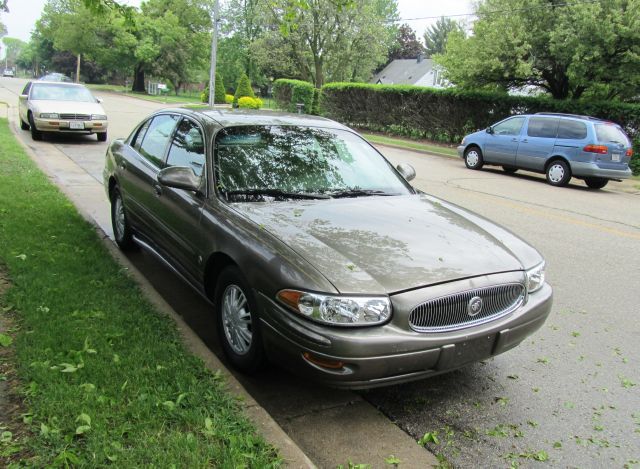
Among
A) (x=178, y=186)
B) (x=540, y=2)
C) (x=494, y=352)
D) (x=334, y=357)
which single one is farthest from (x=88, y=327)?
(x=540, y=2)

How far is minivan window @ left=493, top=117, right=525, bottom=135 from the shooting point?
1532cm

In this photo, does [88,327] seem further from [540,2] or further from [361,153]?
[540,2]

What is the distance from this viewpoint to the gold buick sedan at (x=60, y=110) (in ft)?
46.7

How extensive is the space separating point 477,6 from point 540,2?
3128 mm

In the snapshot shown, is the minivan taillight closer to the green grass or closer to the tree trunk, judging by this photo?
the green grass

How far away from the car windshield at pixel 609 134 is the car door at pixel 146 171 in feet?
38.5

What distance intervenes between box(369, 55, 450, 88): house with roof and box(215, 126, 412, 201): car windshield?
207 ft

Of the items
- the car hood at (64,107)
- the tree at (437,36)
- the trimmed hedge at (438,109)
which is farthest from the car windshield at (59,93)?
the tree at (437,36)

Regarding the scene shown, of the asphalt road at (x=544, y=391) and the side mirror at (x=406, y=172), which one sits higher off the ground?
the side mirror at (x=406, y=172)

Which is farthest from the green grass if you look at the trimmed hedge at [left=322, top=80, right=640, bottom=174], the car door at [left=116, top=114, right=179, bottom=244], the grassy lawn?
the grassy lawn

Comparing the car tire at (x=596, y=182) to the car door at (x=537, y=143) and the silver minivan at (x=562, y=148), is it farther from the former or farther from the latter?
the car door at (x=537, y=143)

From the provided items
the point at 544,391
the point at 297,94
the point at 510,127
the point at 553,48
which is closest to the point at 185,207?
the point at 544,391

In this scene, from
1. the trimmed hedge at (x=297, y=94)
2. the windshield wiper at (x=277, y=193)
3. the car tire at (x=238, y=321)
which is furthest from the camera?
the trimmed hedge at (x=297, y=94)

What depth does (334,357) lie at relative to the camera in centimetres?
281
